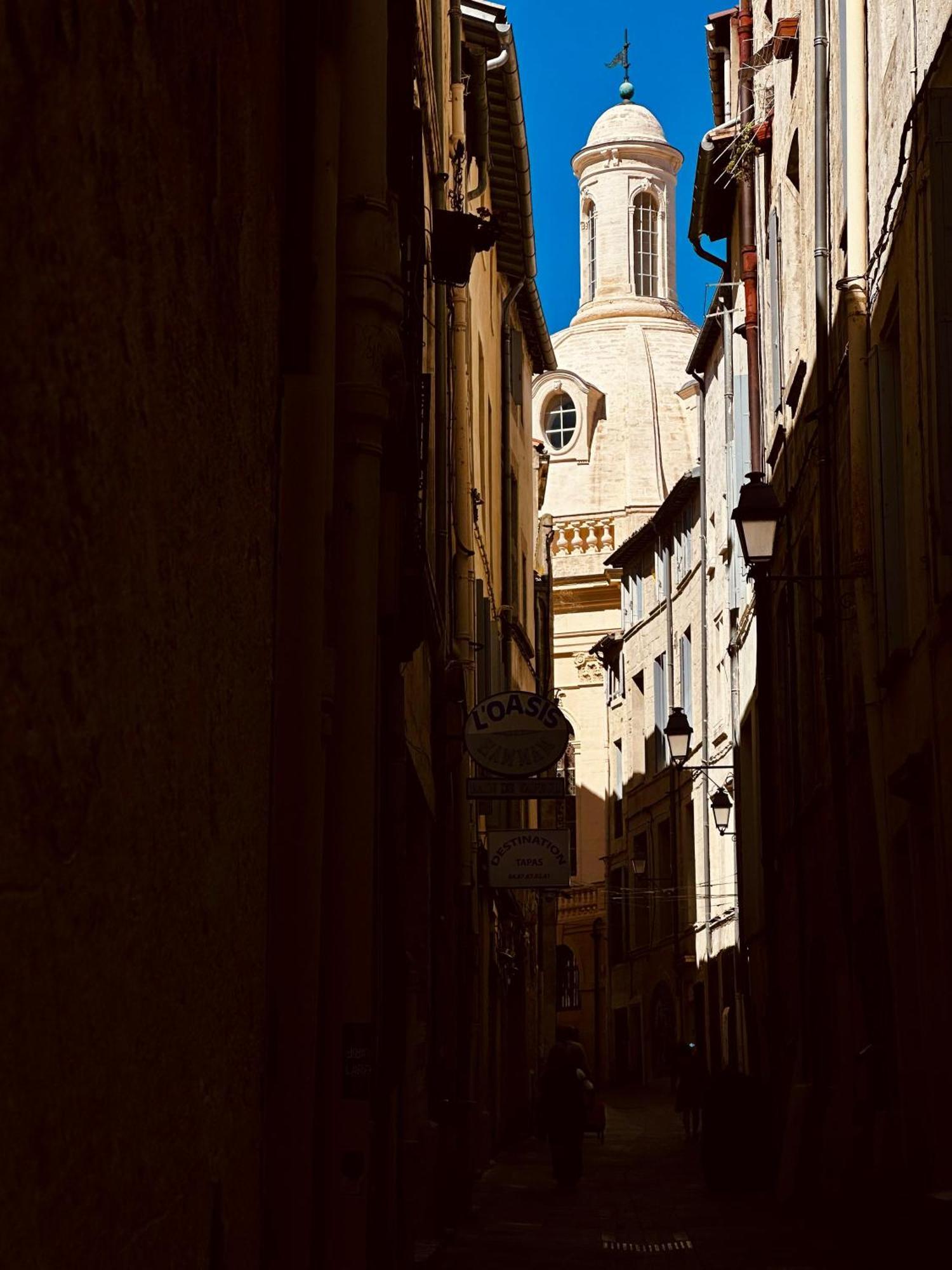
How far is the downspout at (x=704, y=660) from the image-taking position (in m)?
31.8

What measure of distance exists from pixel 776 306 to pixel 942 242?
10.2m

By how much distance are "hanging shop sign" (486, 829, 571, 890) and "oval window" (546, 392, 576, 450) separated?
156ft

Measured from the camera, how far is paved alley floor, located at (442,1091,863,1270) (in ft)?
36.8

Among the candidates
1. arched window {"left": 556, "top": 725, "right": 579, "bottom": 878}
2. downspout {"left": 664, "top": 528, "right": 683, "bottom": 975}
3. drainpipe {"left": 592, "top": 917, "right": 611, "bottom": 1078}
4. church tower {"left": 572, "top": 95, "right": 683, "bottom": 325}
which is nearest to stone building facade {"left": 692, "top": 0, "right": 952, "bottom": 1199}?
downspout {"left": 664, "top": 528, "right": 683, "bottom": 975}

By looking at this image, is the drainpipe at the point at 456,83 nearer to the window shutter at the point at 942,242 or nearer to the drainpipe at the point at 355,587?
the window shutter at the point at 942,242

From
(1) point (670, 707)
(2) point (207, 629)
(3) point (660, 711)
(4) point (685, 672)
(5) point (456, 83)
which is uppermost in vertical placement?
(5) point (456, 83)

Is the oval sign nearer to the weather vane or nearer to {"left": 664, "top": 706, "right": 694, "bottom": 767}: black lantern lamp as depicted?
{"left": 664, "top": 706, "right": 694, "bottom": 767}: black lantern lamp

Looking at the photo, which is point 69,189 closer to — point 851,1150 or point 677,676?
point 851,1150

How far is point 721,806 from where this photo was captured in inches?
957

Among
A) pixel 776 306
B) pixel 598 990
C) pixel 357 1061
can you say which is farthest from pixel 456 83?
pixel 598 990

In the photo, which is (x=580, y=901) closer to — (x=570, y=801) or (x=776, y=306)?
(x=570, y=801)

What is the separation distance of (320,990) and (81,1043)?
3802 millimetres

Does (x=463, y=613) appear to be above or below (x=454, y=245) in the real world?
below

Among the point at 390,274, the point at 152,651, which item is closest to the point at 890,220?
the point at 390,274
